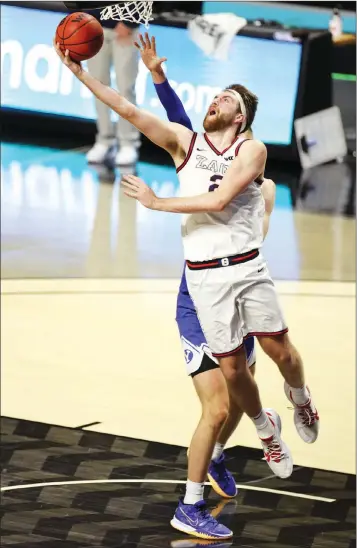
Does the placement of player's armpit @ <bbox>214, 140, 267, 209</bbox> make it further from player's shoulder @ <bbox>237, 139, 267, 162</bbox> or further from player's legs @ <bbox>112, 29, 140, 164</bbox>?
player's legs @ <bbox>112, 29, 140, 164</bbox>

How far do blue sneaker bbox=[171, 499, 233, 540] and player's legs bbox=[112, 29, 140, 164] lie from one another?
6030mm

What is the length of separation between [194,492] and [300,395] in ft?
2.88

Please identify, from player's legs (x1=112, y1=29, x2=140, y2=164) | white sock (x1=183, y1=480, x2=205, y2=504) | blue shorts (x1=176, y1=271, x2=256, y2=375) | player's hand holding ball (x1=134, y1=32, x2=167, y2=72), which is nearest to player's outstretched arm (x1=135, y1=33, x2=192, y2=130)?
player's hand holding ball (x1=134, y1=32, x2=167, y2=72)

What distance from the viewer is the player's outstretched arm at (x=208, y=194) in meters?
6.19

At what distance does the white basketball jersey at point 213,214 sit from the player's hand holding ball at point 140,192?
0.30 meters

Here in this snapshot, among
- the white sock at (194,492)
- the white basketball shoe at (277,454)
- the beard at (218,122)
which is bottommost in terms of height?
the white sock at (194,492)

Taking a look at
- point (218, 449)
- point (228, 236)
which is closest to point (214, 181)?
point (228, 236)

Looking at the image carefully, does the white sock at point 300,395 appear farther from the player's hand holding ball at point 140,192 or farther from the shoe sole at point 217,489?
the player's hand holding ball at point 140,192

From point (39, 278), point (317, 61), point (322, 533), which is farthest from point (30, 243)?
point (322, 533)

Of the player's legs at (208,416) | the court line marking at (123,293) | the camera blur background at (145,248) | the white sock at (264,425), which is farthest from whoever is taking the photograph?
the court line marking at (123,293)

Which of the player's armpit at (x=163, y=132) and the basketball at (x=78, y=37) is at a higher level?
the basketball at (x=78, y=37)

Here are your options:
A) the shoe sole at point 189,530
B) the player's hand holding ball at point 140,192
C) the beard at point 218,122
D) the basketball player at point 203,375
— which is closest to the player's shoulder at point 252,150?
the beard at point 218,122

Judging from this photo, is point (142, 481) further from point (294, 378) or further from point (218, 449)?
point (294, 378)

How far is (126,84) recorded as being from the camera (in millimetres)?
13328
